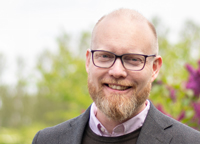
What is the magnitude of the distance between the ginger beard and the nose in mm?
129

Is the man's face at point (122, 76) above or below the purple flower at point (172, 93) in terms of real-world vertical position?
above

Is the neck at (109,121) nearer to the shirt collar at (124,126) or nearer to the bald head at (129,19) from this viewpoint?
the shirt collar at (124,126)

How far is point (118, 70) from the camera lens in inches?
73.4

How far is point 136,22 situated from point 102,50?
0.33 m

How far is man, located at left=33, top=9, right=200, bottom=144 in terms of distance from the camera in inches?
74.9

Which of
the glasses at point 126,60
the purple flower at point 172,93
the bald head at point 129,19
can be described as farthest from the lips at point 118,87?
the purple flower at point 172,93

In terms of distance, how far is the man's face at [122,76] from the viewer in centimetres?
190

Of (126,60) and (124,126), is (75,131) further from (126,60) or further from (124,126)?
(126,60)

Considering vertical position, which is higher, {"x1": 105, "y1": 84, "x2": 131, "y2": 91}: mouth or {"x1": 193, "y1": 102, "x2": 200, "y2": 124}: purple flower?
{"x1": 105, "y1": 84, "x2": 131, "y2": 91}: mouth

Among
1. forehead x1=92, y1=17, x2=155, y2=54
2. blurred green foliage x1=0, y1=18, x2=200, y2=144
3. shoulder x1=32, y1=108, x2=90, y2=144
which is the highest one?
forehead x1=92, y1=17, x2=155, y2=54

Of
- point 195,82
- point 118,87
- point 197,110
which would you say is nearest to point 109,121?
point 118,87

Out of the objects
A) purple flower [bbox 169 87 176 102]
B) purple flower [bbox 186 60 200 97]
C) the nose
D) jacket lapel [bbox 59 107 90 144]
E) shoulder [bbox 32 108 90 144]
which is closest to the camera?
the nose

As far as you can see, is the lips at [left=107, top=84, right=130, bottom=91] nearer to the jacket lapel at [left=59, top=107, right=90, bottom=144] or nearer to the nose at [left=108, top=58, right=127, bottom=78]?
the nose at [left=108, top=58, right=127, bottom=78]

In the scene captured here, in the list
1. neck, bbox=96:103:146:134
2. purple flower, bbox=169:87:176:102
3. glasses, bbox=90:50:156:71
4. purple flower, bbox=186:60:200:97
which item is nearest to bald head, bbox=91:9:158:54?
glasses, bbox=90:50:156:71
